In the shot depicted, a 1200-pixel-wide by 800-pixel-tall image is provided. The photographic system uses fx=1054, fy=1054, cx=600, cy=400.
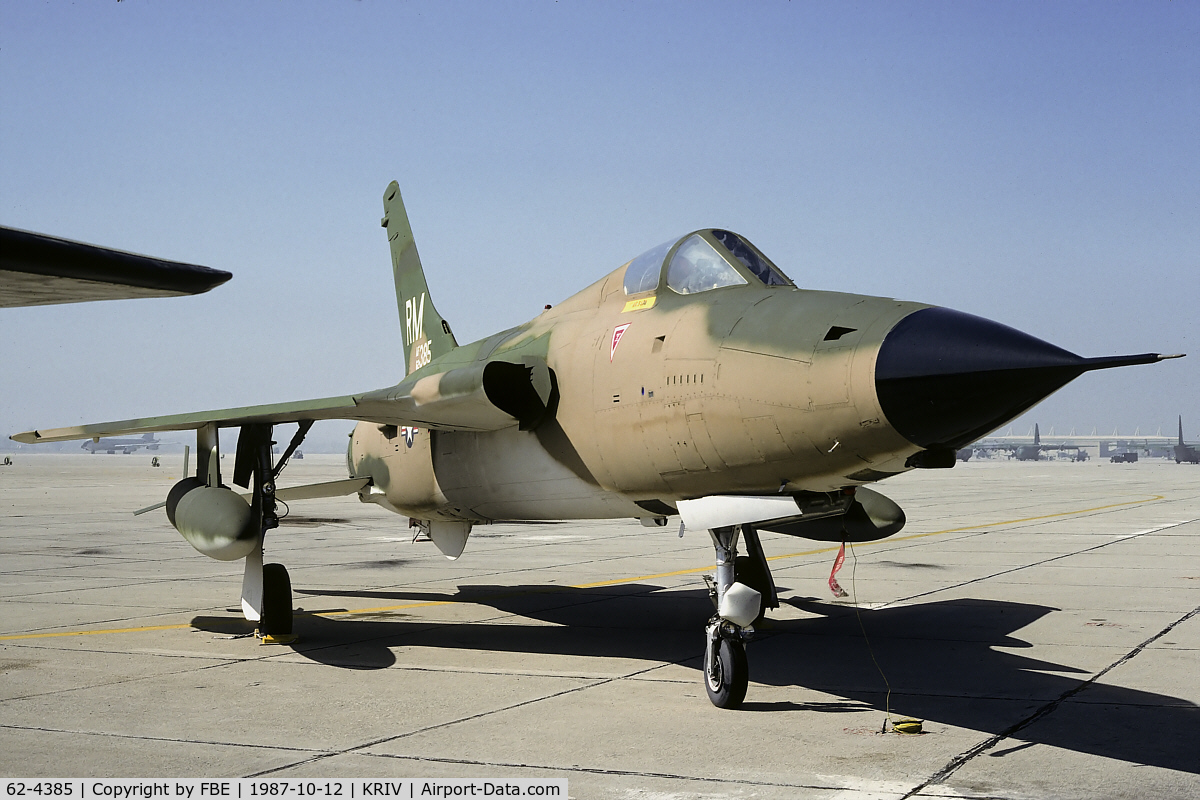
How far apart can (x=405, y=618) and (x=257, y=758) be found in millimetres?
6081

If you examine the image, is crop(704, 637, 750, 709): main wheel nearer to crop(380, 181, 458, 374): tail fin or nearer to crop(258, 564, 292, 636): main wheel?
crop(258, 564, 292, 636): main wheel

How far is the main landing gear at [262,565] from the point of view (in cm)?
1048

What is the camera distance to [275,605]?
1058 cm

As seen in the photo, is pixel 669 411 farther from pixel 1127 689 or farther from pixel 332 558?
pixel 332 558

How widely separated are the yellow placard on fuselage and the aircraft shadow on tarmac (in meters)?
Answer: 3.03

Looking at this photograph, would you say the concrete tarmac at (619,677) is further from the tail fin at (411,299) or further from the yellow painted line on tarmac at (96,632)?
the tail fin at (411,299)

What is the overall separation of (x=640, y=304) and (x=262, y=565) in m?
4.94

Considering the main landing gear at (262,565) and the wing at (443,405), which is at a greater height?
the wing at (443,405)

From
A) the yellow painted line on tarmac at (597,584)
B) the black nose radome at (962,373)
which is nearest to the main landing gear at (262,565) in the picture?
the yellow painted line on tarmac at (597,584)

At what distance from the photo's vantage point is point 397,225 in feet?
51.0

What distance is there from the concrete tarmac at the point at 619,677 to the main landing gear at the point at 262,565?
0.36 meters

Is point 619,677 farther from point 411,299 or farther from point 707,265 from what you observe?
point 411,299

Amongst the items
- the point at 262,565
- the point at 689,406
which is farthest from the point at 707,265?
the point at 262,565

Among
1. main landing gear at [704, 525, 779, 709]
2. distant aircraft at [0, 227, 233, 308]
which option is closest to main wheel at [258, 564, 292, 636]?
main landing gear at [704, 525, 779, 709]
